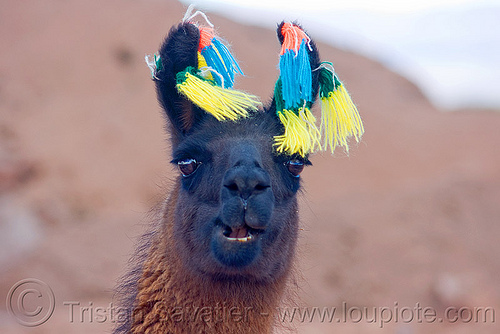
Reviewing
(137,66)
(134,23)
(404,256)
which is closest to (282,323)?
(404,256)

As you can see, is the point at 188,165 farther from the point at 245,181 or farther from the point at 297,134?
the point at 297,134

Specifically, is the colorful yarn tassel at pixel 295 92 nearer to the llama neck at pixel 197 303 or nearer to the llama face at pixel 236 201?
the llama face at pixel 236 201

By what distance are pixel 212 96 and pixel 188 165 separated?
444 mm

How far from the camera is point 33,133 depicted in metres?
19.2

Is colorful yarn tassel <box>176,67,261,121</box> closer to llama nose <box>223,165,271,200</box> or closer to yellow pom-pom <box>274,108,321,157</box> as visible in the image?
yellow pom-pom <box>274,108,321,157</box>

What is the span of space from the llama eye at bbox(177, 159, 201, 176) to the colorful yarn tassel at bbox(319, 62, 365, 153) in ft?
2.62

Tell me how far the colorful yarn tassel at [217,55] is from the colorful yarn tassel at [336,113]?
0.59 meters

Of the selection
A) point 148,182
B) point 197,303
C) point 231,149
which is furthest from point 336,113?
point 148,182

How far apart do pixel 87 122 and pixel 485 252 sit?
14.1 metres

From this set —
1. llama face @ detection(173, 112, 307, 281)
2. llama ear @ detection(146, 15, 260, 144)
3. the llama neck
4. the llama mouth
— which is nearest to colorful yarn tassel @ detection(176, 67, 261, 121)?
llama ear @ detection(146, 15, 260, 144)

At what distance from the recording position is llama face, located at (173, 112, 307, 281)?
2.98 meters

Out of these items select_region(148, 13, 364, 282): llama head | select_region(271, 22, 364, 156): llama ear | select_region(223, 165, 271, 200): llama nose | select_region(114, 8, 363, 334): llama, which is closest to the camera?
select_region(223, 165, 271, 200): llama nose

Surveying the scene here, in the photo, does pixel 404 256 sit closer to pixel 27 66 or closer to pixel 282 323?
pixel 282 323

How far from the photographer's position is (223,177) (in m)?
3.08
